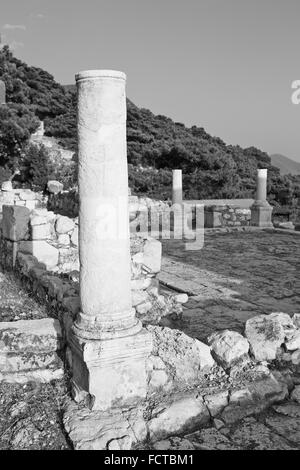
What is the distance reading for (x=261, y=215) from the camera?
1538 cm

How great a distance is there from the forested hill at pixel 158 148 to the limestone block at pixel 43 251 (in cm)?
1790

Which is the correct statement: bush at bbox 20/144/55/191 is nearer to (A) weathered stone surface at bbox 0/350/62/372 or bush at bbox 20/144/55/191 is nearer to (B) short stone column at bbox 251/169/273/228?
(B) short stone column at bbox 251/169/273/228

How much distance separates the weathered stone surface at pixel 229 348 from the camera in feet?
11.3

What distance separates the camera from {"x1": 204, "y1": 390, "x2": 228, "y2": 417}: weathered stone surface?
3.01 metres

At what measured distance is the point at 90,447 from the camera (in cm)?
260

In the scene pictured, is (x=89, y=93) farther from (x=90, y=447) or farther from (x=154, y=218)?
(x=154, y=218)

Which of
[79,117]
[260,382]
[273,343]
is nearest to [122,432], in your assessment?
[260,382]

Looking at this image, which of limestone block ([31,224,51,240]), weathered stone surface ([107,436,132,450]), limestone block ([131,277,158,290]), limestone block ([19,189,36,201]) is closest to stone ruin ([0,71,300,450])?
weathered stone surface ([107,436,132,450])

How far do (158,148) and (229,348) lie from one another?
31.8 m

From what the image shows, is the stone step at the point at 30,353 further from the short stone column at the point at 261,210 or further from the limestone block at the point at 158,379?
the short stone column at the point at 261,210

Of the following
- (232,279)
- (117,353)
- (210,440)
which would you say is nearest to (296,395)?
(210,440)

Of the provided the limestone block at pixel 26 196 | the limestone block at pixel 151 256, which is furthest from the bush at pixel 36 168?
the limestone block at pixel 151 256

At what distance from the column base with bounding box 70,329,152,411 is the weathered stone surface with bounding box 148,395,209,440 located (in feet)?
0.81

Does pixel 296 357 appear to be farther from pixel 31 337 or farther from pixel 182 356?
pixel 31 337
